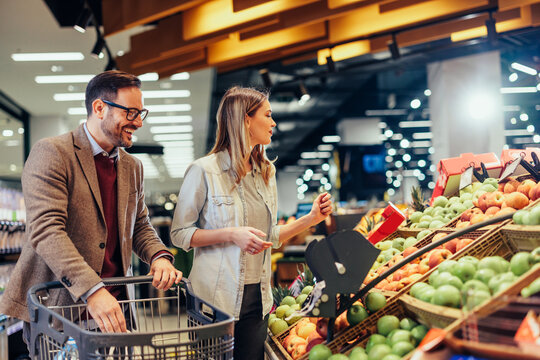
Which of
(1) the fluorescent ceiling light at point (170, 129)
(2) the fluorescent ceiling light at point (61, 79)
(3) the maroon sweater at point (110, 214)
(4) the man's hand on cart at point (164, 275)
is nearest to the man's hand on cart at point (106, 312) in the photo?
(4) the man's hand on cart at point (164, 275)

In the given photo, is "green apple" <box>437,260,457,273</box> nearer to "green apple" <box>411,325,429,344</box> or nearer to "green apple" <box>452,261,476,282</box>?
"green apple" <box>452,261,476,282</box>

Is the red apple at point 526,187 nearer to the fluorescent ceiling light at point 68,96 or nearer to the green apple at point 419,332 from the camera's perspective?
the green apple at point 419,332

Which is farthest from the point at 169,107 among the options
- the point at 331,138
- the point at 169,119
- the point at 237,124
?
the point at 237,124

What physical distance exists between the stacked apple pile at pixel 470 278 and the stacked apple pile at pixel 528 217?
184 millimetres

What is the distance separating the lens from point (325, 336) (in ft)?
6.84

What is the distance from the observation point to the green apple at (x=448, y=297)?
1.67 m

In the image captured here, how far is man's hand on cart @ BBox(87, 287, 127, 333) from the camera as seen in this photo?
1.73 meters

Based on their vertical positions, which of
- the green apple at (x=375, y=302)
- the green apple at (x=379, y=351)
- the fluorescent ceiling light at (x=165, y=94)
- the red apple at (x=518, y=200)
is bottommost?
the green apple at (x=379, y=351)

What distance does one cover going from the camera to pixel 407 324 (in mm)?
1820

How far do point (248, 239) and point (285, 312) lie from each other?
0.92 meters

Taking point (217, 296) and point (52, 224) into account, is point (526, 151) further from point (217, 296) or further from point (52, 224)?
point (52, 224)

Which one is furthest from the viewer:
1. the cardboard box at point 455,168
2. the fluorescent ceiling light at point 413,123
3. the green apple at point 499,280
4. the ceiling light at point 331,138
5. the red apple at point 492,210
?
the ceiling light at point 331,138

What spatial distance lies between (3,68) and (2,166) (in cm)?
241

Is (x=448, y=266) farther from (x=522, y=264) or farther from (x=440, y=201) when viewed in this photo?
(x=440, y=201)
